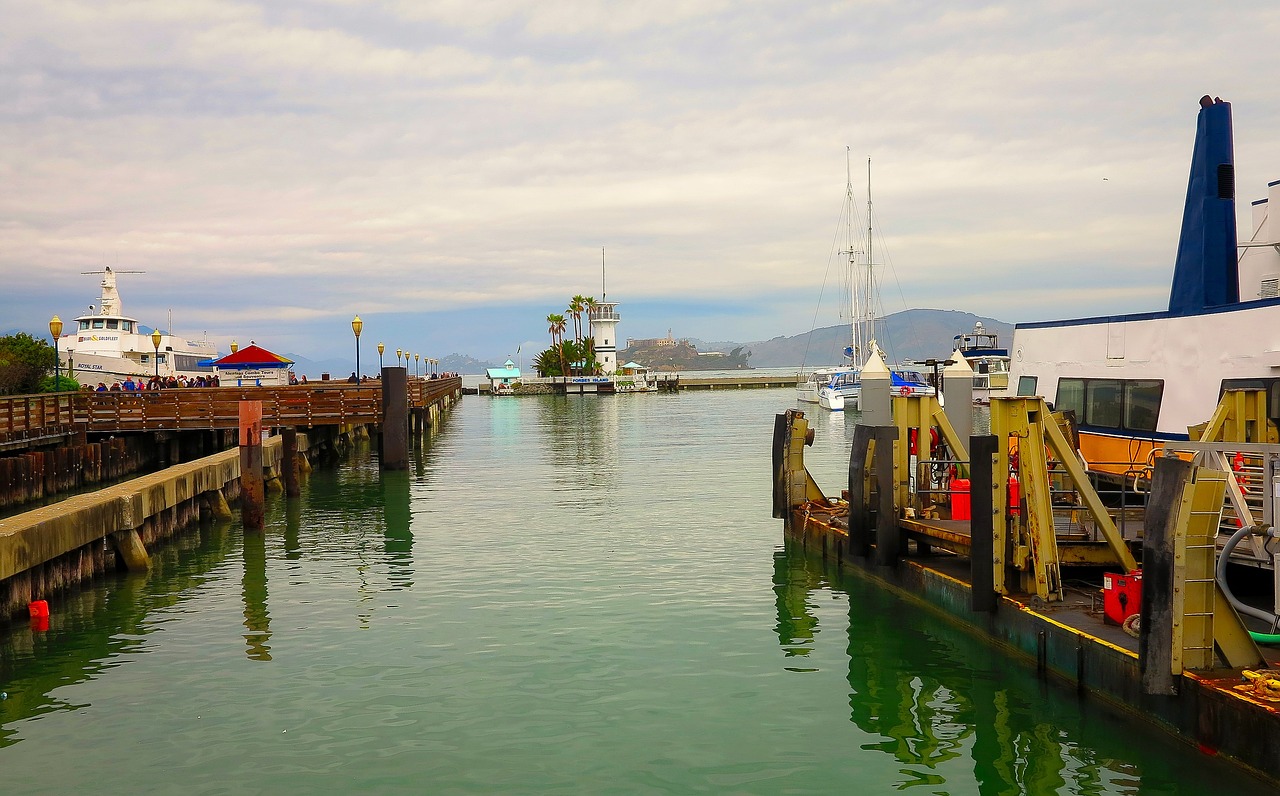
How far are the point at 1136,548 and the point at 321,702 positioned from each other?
10856 millimetres

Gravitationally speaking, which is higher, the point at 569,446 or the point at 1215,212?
the point at 1215,212

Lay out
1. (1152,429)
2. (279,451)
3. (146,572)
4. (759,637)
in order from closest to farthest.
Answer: (759,637) → (1152,429) → (146,572) → (279,451)

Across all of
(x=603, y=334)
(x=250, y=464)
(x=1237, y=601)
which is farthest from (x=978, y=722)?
(x=603, y=334)

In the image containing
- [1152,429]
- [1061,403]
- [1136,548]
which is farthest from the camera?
[1061,403]

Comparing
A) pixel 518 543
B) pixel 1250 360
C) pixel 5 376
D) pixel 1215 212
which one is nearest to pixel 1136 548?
pixel 1250 360

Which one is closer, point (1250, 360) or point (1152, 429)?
point (1250, 360)

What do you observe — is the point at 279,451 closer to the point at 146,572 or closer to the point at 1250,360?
the point at 146,572

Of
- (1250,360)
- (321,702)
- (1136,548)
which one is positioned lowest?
(321,702)

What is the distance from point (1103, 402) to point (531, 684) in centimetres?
1298

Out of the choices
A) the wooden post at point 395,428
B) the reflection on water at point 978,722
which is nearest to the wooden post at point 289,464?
the wooden post at point 395,428

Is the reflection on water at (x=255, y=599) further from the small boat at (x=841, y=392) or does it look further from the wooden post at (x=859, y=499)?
the small boat at (x=841, y=392)

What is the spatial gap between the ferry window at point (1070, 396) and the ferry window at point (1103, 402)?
147 mm

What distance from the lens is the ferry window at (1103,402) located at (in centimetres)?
1966

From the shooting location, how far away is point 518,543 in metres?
23.2
